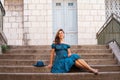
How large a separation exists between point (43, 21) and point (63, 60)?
914cm

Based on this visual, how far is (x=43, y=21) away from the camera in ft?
58.7

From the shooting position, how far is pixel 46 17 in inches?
706

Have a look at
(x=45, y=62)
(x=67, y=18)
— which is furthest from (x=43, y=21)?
(x=45, y=62)

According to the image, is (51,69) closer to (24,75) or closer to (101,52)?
(24,75)

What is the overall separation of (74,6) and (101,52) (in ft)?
22.9

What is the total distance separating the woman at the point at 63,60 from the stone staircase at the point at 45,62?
0.67ft

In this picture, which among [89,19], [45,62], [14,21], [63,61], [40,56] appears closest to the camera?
[63,61]

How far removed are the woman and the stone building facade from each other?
Answer: 8597mm

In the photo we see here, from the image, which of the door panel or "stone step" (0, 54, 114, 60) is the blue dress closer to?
"stone step" (0, 54, 114, 60)

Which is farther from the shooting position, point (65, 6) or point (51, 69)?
point (65, 6)

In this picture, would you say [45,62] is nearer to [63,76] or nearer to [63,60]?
[63,60]

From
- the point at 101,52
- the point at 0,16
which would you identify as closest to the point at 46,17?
the point at 0,16

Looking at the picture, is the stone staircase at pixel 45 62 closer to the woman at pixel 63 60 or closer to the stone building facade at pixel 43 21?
the woman at pixel 63 60

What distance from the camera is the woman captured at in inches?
346
